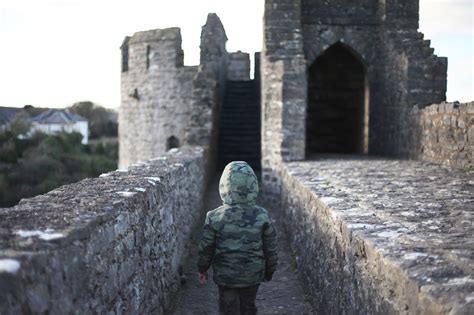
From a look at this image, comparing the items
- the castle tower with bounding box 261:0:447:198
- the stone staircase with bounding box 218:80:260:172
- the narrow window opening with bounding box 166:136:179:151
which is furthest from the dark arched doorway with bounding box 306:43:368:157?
the narrow window opening with bounding box 166:136:179:151

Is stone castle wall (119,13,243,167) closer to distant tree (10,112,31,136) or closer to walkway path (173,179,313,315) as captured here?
distant tree (10,112,31,136)

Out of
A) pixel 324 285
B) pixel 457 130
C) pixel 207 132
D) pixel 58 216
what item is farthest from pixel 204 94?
pixel 58 216

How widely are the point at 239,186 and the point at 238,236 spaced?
35cm

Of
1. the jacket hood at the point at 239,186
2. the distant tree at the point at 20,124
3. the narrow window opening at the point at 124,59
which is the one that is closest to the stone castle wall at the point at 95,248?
the jacket hood at the point at 239,186

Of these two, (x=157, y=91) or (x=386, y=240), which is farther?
(x=157, y=91)

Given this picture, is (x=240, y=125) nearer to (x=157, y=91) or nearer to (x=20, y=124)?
(x=157, y=91)

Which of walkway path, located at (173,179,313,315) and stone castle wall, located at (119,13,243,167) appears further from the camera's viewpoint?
stone castle wall, located at (119,13,243,167)

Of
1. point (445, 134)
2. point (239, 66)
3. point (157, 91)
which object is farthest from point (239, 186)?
point (239, 66)

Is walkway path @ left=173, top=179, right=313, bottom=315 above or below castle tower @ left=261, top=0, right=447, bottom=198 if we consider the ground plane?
below

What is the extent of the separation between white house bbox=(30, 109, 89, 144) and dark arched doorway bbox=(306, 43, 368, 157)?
649 cm

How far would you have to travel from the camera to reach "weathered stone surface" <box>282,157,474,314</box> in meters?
2.41

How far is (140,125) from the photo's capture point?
58.3 ft

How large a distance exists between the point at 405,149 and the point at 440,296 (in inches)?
330

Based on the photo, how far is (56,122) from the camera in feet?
45.1
